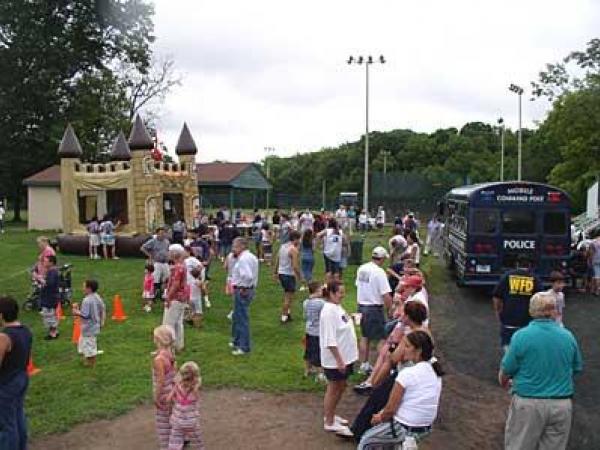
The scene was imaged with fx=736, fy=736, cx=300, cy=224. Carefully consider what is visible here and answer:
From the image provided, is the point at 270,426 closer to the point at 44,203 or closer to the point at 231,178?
the point at 44,203

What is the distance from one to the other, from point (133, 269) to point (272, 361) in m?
12.3

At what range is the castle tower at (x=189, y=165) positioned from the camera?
29547 millimetres

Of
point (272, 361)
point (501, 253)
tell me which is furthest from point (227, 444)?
point (501, 253)

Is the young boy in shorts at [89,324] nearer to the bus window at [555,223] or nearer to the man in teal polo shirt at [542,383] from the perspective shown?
the man in teal polo shirt at [542,383]

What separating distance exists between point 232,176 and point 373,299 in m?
41.3

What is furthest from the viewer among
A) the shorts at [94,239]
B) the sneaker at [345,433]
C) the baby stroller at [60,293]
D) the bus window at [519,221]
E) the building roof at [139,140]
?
the building roof at [139,140]

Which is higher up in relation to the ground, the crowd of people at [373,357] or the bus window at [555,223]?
the bus window at [555,223]

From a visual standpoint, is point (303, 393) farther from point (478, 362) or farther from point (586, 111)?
point (586, 111)

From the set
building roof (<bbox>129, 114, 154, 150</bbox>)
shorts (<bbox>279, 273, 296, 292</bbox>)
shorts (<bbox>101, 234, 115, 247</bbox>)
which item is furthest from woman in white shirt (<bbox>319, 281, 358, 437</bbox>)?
building roof (<bbox>129, 114, 154, 150</bbox>)

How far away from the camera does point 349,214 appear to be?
40.1m

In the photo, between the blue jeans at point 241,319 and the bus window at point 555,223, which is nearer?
the blue jeans at point 241,319

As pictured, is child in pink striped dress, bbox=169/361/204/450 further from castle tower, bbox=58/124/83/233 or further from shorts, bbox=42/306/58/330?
castle tower, bbox=58/124/83/233

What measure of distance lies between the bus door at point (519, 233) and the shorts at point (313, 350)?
8.79 m

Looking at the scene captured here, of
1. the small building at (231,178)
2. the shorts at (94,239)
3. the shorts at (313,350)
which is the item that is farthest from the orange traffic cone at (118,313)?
the small building at (231,178)
